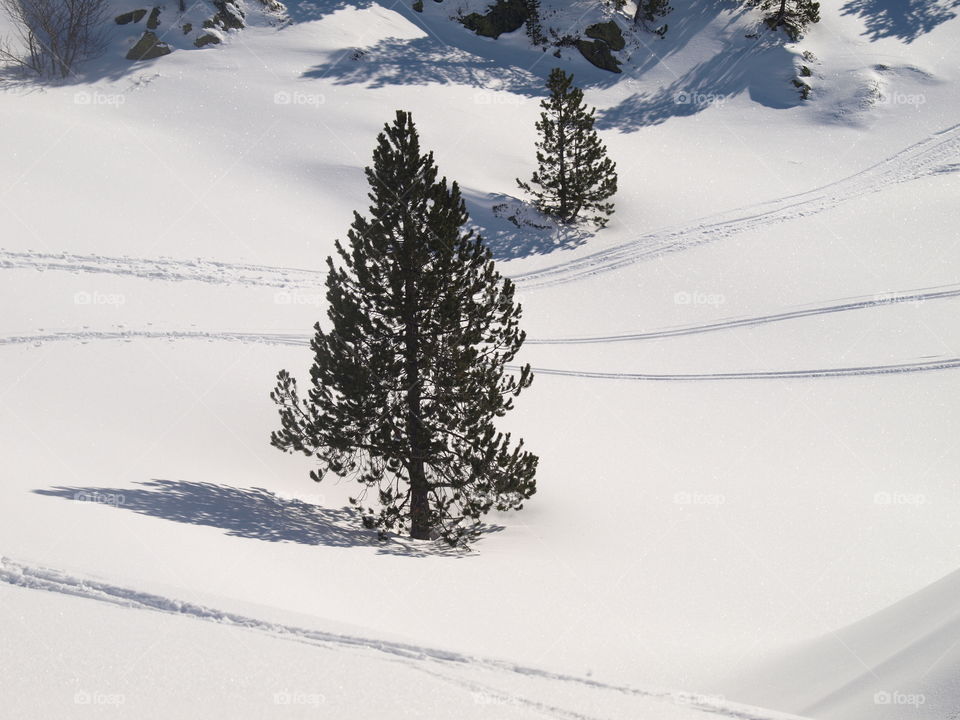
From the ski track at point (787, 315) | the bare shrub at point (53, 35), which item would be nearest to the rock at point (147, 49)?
the bare shrub at point (53, 35)

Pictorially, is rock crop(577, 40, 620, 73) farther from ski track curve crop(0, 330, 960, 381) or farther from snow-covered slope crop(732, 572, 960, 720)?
snow-covered slope crop(732, 572, 960, 720)

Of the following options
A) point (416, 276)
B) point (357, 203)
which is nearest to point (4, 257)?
point (357, 203)

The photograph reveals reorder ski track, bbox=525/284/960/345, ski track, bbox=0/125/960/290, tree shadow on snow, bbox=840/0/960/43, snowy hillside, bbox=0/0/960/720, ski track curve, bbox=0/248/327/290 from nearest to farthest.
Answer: snowy hillside, bbox=0/0/960/720, ski track curve, bbox=0/248/327/290, ski track, bbox=0/125/960/290, ski track, bbox=525/284/960/345, tree shadow on snow, bbox=840/0/960/43

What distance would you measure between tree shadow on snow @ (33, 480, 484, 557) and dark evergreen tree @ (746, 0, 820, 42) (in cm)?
3983

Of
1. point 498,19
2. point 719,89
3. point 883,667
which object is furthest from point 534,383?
point 498,19

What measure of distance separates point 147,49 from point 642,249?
26009 mm

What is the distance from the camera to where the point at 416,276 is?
40.2 ft

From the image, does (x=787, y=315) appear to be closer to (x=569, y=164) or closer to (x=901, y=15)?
(x=569, y=164)

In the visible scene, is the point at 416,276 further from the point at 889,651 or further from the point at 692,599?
the point at 889,651

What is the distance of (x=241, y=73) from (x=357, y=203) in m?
11.7

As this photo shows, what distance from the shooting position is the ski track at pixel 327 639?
23.0 ft

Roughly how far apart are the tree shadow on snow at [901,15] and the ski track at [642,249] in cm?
1011

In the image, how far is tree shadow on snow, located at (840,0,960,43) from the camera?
42.5m

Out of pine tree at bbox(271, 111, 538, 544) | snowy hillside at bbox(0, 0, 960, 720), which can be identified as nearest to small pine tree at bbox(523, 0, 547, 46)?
snowy hillside at bbox(0, 0, 960, 720)
